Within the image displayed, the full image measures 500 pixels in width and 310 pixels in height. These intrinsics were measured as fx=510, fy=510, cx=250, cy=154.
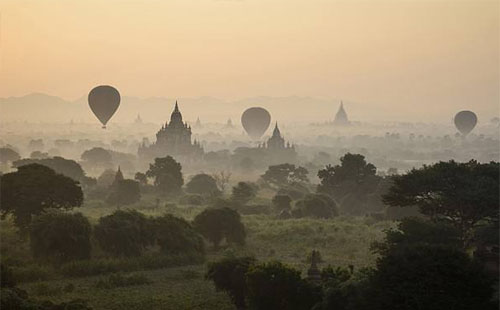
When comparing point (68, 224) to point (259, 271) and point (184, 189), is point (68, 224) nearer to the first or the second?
point (259, 271)

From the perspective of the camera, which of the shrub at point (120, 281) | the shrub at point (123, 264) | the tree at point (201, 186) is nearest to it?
the shrub at point (120, 281)

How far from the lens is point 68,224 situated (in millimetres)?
37531

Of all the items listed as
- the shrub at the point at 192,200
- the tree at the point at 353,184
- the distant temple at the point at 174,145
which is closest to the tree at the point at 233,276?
the tree at the point at 353,184

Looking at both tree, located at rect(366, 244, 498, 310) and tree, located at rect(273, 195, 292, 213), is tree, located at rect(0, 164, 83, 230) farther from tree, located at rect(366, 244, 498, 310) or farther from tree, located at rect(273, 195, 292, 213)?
tree, located at rect(366, 244, 498, 310)

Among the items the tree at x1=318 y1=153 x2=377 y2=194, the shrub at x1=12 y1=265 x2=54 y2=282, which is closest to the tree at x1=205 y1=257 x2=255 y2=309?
the shrub at x1=12 y1=265 x2=54 y2=282

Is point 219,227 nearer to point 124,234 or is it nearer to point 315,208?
point 124,234

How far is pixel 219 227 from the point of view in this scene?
45.6 metres

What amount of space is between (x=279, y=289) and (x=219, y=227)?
68.7ft

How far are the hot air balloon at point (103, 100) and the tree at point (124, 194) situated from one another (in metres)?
68.8

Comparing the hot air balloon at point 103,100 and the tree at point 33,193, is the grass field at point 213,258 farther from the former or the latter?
the hot air balloon at point 103,100

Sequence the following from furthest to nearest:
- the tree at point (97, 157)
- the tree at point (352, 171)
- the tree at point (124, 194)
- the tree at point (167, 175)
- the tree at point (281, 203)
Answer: the tree at point (97, 157) < the tree at point (167, 175) < the tree at point (352, 171) < the tree at point (124, 194) < the tree at point (281, 203)

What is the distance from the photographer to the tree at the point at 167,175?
82.4 m

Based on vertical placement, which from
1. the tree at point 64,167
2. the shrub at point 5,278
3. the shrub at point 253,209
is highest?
the tree at point 64,167

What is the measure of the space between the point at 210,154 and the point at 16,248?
10484cm
